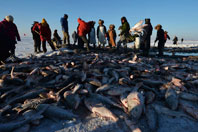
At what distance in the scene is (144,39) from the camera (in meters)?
7.45

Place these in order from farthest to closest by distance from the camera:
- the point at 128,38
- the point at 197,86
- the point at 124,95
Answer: the point at 128,38 < the point at 197,86 < the point at 124,95

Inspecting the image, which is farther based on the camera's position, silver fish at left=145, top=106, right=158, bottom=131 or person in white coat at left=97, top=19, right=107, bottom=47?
person in white coat at left=97, top=19, right=107, bottom=47

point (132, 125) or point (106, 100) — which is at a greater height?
point (106, 100)

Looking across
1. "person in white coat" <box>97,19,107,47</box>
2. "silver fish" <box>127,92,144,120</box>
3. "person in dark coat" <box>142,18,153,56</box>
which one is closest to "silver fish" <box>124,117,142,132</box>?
"silver fish" <box>127,92,144,120</box>

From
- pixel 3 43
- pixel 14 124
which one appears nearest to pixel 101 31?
pixel 3 43

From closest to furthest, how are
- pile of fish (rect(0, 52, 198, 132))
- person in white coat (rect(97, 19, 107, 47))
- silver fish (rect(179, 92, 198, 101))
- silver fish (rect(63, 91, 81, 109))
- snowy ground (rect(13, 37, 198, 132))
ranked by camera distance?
snowy ground (rect(13, 37, 198, 132)), pile of fish (rect(0, 52, 198, 132)), silver fish (rect(63, 91, 81, 109)), silver fish (rect(179, 92, 198, 101)), person in white coat (rect(97, 19, 107, 47))

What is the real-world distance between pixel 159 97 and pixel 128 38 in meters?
6.21

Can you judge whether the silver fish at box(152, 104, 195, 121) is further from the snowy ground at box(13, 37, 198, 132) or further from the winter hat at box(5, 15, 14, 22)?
the winter hat at box(5, 15, 14, 22)

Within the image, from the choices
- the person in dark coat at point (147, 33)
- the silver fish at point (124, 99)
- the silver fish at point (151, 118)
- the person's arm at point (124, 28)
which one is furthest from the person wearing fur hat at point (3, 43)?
the person in dark coat at point (147, 33)

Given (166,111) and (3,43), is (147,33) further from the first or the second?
(3,43)

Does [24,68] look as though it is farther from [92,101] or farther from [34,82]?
[92,101]

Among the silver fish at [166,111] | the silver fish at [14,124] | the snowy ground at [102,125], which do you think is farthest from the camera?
the silver fish at [166,111]

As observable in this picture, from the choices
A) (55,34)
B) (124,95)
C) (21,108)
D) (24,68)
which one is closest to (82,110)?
(124,95)

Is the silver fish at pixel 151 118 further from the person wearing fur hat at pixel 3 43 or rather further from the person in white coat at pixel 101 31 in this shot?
the person in white coat at pixel 101 31
